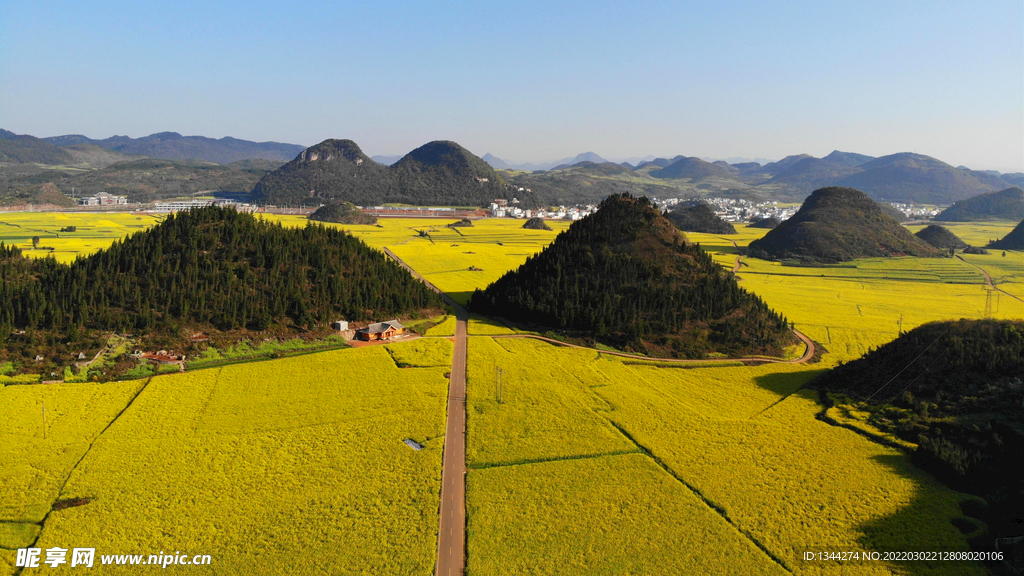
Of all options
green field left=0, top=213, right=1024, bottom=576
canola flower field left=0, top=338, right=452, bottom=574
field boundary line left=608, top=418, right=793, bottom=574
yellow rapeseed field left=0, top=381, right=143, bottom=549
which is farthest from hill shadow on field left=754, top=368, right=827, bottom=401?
yellow rapeseed field left=0, top=381, right=143, bottom=549

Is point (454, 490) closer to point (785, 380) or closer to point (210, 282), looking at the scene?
point (785, 380)

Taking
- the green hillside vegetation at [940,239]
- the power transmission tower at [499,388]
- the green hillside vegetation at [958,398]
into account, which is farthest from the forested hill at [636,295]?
the green hillside vegetation at [940,239]

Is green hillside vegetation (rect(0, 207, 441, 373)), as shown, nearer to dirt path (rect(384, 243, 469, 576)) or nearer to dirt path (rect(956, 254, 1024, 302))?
dirt path (rect(384, 243, 469, 576))

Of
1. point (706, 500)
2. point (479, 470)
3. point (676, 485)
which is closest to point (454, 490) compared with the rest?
point (479, 470)

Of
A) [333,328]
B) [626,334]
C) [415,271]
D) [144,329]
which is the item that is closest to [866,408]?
[626,334]

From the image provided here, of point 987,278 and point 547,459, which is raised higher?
point 987,278

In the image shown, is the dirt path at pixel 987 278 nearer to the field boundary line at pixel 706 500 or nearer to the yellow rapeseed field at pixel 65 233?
the field boundary line at pixel 706 500

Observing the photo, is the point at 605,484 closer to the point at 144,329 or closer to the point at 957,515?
the point at 957,515
